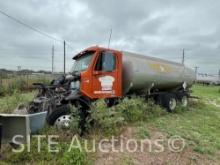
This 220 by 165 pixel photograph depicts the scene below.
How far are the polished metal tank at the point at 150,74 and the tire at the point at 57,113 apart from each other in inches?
123

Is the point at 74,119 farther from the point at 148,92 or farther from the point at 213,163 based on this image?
the point at 148,92

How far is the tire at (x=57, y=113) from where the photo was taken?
6.39 metres

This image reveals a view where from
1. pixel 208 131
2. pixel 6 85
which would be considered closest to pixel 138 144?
pixel 208 131

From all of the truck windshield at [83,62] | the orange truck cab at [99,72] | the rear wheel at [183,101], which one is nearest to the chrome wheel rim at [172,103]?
the rear wheel at [183,101]

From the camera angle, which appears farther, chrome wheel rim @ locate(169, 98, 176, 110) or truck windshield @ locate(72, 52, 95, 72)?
chrome wheel rim @ locate(169, 98, 176, 110)

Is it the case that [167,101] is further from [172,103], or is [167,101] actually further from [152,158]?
[152,158]

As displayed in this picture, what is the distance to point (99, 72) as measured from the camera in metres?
7.88

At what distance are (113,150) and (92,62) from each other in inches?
126

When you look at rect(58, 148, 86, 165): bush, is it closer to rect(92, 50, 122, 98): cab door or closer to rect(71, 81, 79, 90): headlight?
rect(71, 81, 79, 90): headlight

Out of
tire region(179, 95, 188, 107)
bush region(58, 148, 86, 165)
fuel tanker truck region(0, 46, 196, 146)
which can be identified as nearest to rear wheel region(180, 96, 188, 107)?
tire region(179, 95, 188, 107)
